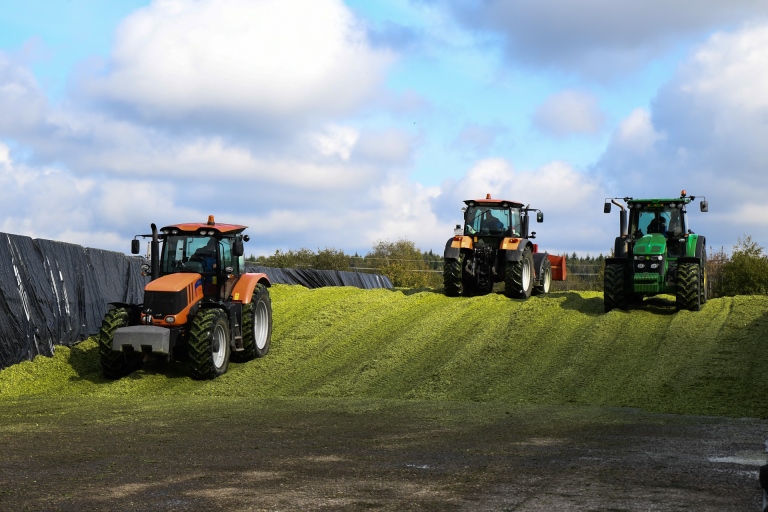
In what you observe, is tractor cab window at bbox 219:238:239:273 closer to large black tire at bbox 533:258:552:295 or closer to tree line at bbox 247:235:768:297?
large black tire at bbox 533:258:552:295

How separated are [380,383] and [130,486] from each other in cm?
861

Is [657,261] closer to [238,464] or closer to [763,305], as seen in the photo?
[763,305]

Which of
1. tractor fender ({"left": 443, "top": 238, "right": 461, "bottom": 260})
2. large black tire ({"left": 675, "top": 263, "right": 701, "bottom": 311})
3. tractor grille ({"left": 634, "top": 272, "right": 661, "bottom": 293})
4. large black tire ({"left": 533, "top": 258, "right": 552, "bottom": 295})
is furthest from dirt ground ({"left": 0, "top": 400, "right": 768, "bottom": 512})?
large black tire ({"left": 533, "top": 258, "right": 552, "bottom": 295})

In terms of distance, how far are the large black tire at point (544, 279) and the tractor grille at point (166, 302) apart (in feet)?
39.1

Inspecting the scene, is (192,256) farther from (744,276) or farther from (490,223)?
(744,276)

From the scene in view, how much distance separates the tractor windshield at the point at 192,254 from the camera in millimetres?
15992

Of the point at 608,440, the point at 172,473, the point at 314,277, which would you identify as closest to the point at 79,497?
the point at 172,473

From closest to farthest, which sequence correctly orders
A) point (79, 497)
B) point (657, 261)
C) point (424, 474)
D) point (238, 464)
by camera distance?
point (79, 497)
point (424, 474)
point (238, 464)
point (657, 261)

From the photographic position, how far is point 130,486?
24.8ft

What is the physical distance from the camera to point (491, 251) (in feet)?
75.9

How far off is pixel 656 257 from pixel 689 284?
91 centimetres

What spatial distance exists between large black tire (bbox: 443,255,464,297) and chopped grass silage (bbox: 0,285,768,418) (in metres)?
1.11

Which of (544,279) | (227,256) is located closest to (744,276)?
(544,279)

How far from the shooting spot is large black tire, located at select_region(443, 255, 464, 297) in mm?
22719
